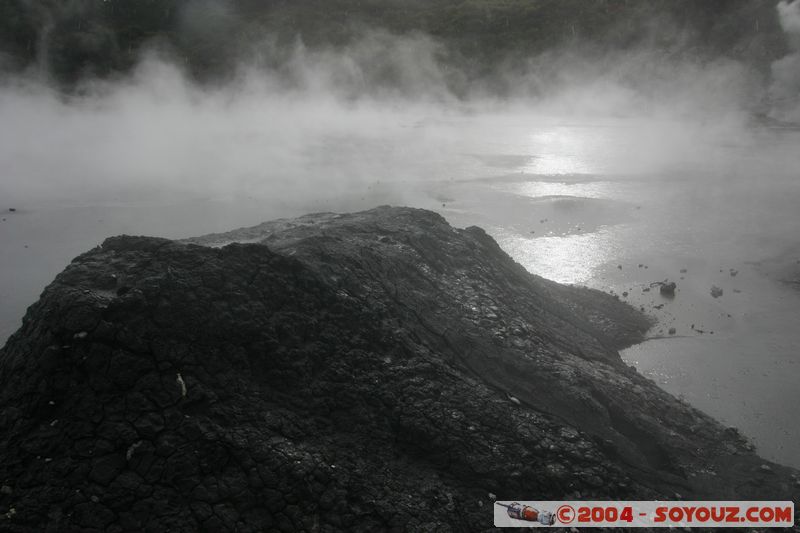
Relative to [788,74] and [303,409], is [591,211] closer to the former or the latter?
[303,409]

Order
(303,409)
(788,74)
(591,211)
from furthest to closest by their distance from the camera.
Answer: (788,74), (591,211), (303,409)

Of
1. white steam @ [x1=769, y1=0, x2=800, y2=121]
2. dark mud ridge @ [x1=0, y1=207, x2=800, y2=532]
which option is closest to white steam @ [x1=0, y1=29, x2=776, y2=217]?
white steam @ [x1=769, y1=0, x2=800, y2=121]

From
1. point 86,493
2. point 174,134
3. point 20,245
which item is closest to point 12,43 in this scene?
point 174,134

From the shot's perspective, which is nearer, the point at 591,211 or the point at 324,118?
the point at 591,211

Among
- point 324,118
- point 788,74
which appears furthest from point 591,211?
point 788,74

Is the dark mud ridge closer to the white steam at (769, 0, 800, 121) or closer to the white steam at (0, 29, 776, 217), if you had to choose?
the white steam at (0, 29, 776, 217)

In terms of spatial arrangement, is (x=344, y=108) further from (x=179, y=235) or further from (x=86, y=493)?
(x=86, y=493)
